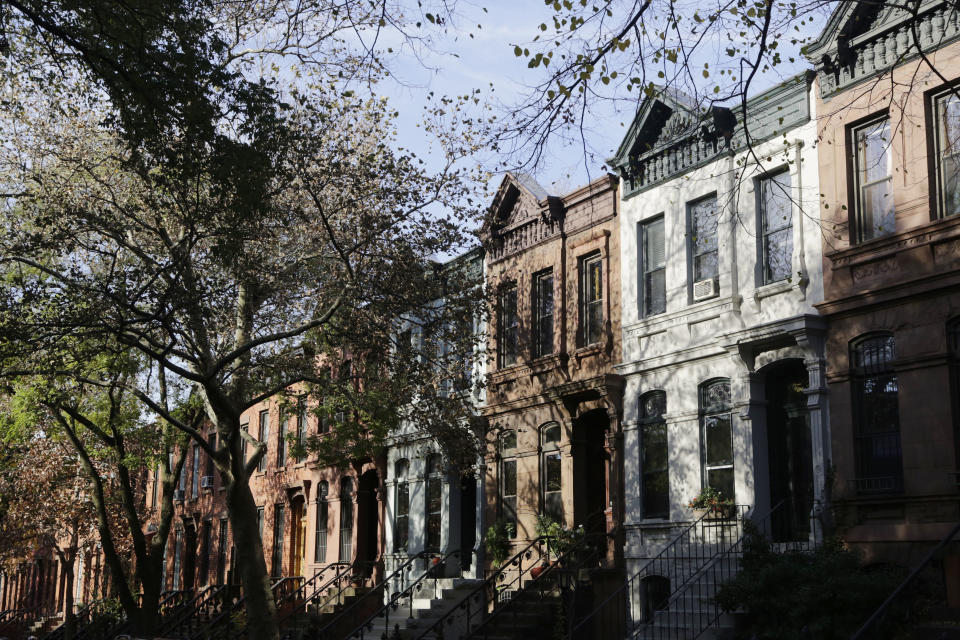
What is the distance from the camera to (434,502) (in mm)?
27547

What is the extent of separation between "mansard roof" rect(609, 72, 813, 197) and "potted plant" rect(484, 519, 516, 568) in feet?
25.7

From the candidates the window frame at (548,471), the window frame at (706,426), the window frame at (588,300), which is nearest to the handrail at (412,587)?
the window frame at (548,471)

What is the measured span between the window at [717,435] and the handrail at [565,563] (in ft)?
10.4

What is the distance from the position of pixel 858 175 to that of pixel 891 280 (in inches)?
79.5

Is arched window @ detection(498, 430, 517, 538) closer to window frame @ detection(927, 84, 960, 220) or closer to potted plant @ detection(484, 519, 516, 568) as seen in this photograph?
potted plant @ detection(484, 519, 516, 568)

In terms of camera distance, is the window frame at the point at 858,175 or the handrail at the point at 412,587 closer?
the window frame at the point at 858,175

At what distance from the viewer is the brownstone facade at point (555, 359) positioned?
21938 mm

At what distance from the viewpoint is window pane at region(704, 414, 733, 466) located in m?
18.5

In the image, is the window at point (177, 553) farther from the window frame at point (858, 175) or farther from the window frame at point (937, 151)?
the window frame at point (937, 151)

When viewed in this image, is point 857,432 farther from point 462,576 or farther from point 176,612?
point 176,612

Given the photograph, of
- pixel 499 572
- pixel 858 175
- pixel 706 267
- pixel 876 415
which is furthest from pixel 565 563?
pixel 858 175

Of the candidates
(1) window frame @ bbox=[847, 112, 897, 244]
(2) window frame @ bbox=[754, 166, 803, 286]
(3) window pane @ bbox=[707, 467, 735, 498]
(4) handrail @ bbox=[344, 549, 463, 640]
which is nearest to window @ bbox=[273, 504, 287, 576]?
(4) handrail @ bbox=[344, 549, 463, 640]

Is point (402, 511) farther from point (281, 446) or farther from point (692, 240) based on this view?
point (692, 240)

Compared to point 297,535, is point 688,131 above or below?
above
